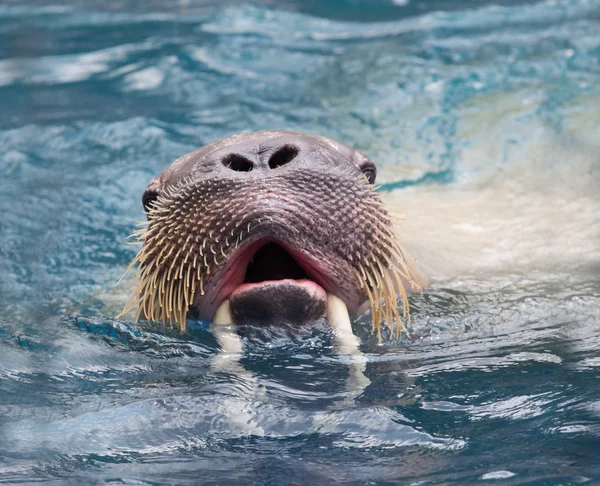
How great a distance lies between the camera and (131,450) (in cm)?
321

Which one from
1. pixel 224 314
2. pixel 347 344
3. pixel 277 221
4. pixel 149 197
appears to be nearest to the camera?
pixel 277 221

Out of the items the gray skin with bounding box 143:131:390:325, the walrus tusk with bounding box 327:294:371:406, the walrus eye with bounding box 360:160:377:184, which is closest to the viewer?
the gray skin with bounding box 143:131:390:325

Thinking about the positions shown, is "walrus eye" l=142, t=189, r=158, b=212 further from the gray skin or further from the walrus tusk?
the walrus tusk

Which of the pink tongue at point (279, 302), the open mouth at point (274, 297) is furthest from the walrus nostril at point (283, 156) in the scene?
the pink tongue at point (279, 302)

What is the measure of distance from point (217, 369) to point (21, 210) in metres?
3.21

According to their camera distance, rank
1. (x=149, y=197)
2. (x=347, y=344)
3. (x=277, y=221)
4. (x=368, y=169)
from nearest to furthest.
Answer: (x=277, y=221) → (x=347, y=344) → (x=149, y=197) → (x=368, y=169)

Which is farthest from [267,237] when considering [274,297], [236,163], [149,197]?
[149,197]

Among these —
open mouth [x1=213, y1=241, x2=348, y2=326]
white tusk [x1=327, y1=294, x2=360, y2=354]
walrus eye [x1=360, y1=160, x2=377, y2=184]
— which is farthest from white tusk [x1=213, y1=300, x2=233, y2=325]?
walrus eye [x1=360, y1=160, x2=377, y2=184]

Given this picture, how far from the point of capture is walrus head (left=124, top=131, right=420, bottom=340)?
352cm

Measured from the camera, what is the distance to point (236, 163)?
369cm

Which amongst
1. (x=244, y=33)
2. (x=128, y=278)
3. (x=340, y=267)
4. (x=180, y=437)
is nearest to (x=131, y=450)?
(x=180, y=437)

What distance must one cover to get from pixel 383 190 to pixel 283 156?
3093 millimetres

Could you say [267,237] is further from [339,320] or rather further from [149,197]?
[149,197]

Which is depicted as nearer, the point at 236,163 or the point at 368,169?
the point at 236,163
